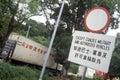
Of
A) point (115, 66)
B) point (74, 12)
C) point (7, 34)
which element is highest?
point (74, 12)

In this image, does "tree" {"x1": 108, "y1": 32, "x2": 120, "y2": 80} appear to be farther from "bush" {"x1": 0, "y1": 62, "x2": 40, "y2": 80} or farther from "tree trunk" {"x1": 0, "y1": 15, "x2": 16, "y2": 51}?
"bush" {"x1": 0, "y1": 62, "x2": 40, "y2": 80}

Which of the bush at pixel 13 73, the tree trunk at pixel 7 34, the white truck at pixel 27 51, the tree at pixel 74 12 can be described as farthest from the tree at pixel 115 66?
the bush at pixel 13 73

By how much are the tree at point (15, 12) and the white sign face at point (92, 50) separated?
20.5 m

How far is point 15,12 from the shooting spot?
26.7m

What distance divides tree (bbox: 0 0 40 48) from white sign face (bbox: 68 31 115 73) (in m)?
20.5

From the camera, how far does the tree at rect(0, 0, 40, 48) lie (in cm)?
2561

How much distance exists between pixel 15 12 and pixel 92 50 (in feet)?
73.3

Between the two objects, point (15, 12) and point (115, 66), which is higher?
point (15, 12)

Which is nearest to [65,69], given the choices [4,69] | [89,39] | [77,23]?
[77,23]

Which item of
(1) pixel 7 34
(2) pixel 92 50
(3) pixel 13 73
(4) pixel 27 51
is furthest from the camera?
(4) pixel 27 51

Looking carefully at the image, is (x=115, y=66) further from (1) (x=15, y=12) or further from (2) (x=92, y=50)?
(2) (x=92, y=50)

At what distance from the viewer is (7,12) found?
27.8 meters

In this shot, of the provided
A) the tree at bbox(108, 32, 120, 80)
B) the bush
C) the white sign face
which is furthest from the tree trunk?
the white sign face

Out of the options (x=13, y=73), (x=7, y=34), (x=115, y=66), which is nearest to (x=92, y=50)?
(x=13, y=73)
